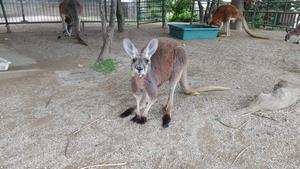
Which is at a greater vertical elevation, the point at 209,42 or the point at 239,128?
the point at 209,42

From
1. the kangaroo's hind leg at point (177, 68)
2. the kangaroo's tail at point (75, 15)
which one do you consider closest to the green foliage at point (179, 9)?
the kangaroo's tail at point (75, 15)

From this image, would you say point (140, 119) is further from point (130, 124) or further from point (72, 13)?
point (72, 13)

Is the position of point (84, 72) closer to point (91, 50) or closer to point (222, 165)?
point (91, 50)

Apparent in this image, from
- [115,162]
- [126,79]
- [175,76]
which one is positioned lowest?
[115,162]

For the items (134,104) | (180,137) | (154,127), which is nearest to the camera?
(180,137)

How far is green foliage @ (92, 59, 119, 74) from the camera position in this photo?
4406 mm

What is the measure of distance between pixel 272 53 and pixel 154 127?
14.7 feet

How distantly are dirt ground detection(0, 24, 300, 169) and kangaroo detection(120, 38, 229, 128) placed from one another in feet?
0.45

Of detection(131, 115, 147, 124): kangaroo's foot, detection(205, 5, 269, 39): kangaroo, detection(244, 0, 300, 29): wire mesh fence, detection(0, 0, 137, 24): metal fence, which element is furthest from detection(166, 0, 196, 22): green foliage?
detection(131, 115, 147, 124): kangaroo's foot

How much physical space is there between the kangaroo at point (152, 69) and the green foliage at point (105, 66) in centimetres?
161

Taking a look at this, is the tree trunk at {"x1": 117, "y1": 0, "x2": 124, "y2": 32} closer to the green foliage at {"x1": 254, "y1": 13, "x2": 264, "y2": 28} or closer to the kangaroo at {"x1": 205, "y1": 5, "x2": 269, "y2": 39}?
the kangaroo at {"x1": 205, "y1": 5, "x2": 269, "y2": 39}

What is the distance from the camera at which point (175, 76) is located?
9.01ft

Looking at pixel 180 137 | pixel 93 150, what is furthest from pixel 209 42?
pixel 93 150

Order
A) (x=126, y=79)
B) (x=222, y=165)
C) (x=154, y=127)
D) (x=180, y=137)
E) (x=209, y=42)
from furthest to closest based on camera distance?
(x=209, y=42), (x=126, y=79), (x=154, y=127), (x=180, y=137), (x=222, y=165)
